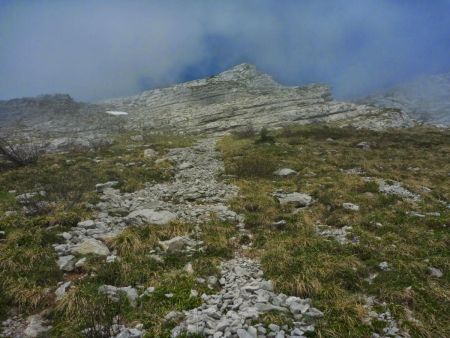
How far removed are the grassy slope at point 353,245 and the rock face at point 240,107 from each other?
46.1 m

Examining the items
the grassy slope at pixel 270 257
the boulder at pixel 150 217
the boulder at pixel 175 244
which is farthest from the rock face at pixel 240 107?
the boulder at pixel 175 244

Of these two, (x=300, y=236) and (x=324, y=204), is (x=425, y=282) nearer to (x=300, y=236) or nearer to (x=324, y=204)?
(x=300, y=236)

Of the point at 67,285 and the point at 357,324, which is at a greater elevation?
the point at 67,285

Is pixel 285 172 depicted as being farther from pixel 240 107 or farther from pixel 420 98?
pixel 420 98

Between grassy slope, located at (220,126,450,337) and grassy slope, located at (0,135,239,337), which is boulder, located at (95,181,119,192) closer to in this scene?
grassy slope, located at (0,135,239,337)

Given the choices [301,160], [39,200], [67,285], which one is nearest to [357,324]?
[67,285]

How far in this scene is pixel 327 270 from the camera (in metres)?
9.55

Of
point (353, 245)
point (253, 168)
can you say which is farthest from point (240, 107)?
point (353, 245)

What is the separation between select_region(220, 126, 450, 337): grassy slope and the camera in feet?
26.2

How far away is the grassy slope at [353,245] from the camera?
7.99 m

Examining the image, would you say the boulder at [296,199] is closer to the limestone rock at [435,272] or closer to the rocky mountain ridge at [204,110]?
the limestone rock at [435,272]

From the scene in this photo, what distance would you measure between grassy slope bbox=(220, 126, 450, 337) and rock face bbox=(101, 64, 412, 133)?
4613cm

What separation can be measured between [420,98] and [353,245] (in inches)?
7551

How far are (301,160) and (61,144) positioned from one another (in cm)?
3361
